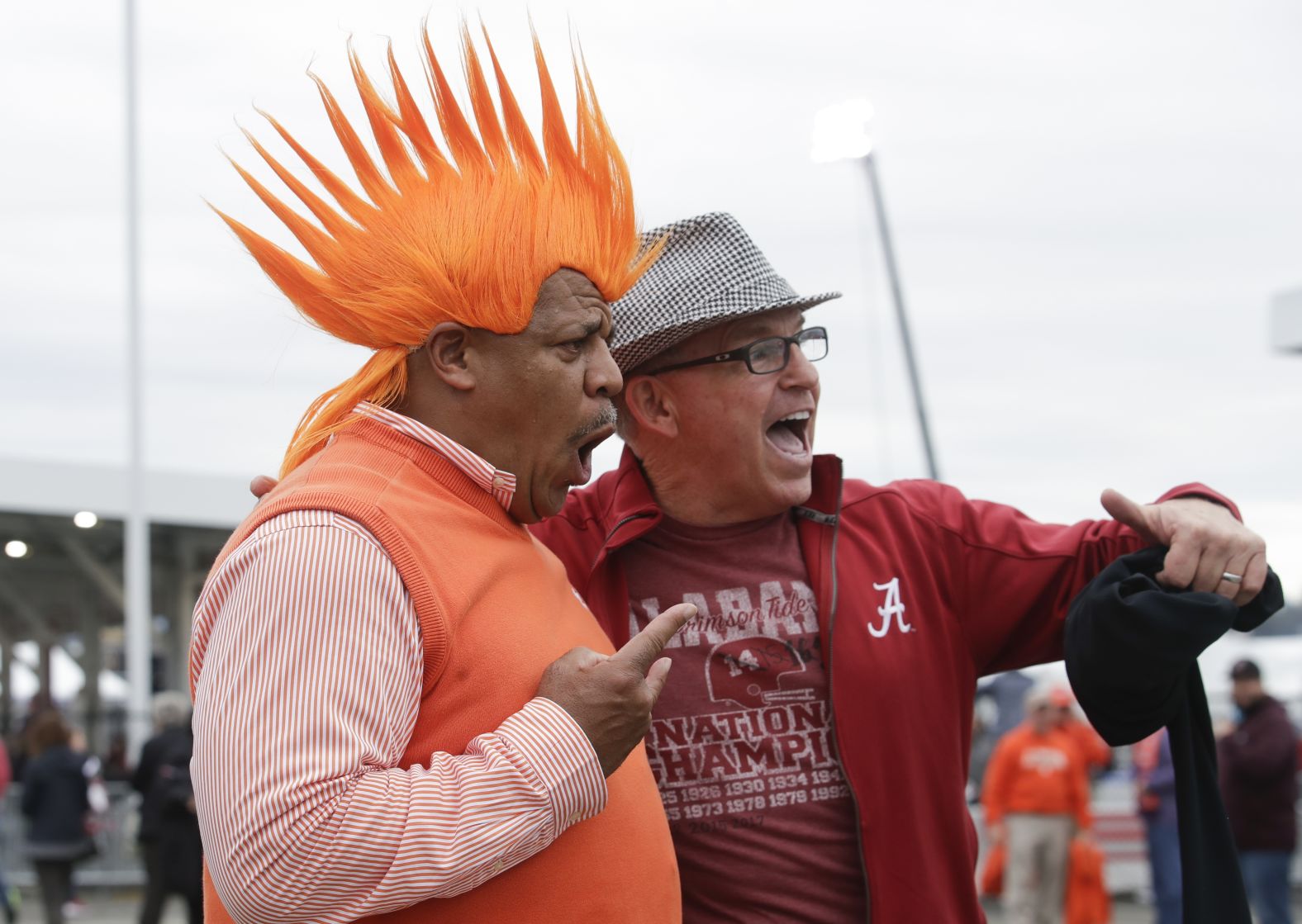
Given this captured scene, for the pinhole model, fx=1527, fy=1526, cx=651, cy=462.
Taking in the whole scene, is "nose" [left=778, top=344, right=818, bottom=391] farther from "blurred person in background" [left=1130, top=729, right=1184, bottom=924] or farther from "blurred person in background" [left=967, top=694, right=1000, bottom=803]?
"blurred person in background" [left=967, top=694, right=1000, bottom=803]

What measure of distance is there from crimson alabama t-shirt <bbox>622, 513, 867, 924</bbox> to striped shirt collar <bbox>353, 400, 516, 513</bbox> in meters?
0.68

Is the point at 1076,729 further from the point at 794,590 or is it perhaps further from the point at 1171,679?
the point at 1171,679

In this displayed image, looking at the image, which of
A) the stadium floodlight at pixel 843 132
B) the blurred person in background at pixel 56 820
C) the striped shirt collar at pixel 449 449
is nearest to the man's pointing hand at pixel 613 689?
the striped shirt collar at pixel 449 449

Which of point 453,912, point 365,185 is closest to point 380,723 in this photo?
point 453,912

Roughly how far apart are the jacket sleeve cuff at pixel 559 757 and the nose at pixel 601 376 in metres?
0.55

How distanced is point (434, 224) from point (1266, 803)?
7.56 meters

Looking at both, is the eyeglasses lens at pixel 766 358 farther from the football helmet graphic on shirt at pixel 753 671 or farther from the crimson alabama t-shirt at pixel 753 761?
the football helmet graphic on shirt at pixel 753 671

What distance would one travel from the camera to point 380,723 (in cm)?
198

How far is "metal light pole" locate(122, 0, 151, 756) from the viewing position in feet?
53.4

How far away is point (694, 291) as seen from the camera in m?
3.14

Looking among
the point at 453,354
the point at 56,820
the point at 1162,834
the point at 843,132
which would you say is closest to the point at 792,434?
the point at 453,354

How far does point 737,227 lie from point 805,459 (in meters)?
0.56

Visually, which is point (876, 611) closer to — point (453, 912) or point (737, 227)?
point (737, 227)

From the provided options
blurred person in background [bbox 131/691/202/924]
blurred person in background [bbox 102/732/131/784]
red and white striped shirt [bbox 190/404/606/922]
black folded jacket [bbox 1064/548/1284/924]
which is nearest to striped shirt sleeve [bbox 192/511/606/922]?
red and white striped shirt [bbox 190/404/606/922]
